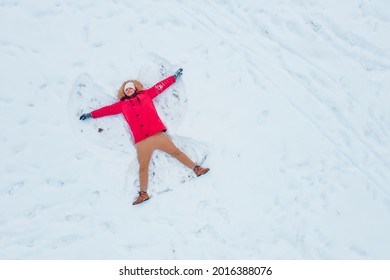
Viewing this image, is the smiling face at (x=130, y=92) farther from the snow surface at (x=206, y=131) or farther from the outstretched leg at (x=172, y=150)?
the outstretched leg at (x=172, y=150)

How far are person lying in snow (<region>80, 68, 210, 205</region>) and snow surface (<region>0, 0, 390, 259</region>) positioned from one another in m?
0.18

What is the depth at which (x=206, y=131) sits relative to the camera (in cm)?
559

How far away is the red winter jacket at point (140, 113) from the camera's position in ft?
17.4

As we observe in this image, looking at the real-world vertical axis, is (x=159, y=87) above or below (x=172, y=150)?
above

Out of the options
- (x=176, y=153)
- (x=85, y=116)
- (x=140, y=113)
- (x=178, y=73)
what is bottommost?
(x=85, y=116)

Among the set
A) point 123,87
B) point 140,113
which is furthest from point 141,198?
point 123,87

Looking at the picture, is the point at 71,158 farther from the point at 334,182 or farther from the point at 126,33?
the point at 334,182

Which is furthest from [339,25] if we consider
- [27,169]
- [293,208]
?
[27,169]

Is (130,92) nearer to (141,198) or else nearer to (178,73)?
(178,73)

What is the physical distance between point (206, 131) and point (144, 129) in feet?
2.95

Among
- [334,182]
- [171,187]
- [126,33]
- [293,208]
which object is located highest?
[126,33]

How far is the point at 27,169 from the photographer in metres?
5.40
